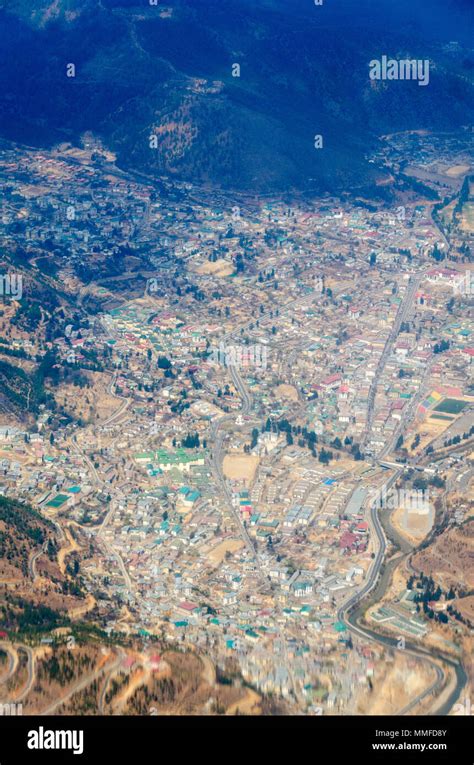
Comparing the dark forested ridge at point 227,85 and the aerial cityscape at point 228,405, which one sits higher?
the dark forested ridge at point 227,85

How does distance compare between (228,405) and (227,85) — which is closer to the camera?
(228,405)

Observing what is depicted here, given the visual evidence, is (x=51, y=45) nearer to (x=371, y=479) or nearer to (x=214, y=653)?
(x=371, y=479)

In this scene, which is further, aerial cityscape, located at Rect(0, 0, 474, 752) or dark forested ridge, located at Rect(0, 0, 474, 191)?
dark forested ridge, located at Rect(0, 0, 474, 191)

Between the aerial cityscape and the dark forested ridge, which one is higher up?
the dark forested ridge

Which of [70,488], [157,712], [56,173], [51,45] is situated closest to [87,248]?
[56,173]

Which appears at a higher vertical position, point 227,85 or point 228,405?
point 227,85

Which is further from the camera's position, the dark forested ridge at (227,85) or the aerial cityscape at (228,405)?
the dark forested ridge at (227,85)
